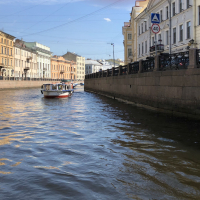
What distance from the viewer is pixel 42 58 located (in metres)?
92.2

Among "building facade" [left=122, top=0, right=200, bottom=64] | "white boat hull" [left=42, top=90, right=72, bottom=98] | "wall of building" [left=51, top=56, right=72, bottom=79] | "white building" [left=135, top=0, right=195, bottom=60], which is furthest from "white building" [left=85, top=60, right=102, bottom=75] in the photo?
"white boat hull" [left=42, top=90, right=72, bottom=98]

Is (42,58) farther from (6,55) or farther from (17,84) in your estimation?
(17,84)

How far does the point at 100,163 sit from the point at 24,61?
7402cm

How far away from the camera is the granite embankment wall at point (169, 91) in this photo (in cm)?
1174

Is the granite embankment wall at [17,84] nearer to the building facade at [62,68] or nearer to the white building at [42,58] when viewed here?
the white building at [42,58]

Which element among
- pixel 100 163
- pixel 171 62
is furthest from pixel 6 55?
pixel 100 163

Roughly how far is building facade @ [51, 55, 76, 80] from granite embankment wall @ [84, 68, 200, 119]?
85.5 meters

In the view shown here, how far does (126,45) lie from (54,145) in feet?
171

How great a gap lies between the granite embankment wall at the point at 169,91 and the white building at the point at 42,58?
70.6 meters

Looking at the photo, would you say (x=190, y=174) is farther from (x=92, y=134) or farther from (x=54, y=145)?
(x=92, y=134)

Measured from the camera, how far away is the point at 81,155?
6586 millimetres

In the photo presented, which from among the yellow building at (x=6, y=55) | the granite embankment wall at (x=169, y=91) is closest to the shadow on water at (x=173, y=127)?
the granite embankment wall at (x=169, y=91)

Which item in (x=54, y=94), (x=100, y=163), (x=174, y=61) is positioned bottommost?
(x=100, y=163)

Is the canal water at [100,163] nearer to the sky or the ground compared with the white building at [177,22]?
nearer to the ground
